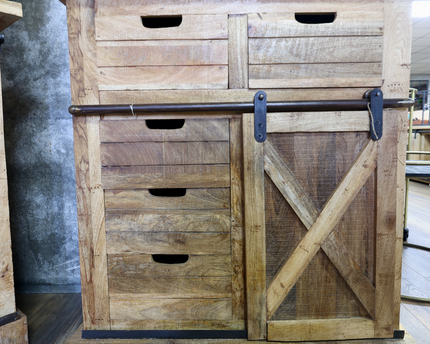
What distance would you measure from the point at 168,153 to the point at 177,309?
0.71 meters

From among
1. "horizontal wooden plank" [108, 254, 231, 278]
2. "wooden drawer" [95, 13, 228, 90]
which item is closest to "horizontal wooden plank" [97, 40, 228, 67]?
"wooden drawer" [95, 13, 228, 90]

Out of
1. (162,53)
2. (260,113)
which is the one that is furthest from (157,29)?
(260,113)

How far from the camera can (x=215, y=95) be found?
1.28m

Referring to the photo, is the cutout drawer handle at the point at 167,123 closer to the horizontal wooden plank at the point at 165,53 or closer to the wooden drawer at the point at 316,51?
the horizontal wooden plank at the point at 165,53

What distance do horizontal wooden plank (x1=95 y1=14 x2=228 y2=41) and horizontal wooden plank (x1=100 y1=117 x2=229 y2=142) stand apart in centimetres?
36

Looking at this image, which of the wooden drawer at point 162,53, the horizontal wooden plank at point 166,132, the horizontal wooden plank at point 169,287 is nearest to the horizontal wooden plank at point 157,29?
the wooden drawer at point 162,53

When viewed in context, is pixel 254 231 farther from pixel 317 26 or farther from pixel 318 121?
pixel 317 26

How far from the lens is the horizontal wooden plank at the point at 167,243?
1321mm

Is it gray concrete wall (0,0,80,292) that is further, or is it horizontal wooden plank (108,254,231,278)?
gray concrete wall (0,0,80,292)

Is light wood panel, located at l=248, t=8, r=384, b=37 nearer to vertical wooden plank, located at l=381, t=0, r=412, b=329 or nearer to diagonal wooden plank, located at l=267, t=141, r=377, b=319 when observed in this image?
vertical wooden plank, located at l=381, t=0, r=412, b=329

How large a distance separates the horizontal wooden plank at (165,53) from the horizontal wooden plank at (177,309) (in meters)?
1.06

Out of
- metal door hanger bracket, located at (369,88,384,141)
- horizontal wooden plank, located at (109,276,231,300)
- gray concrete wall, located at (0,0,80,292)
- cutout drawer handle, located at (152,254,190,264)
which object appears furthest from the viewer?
gray concrete wall, located at (0,0,80,292)

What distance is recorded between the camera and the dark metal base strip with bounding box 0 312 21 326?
1.25 metres

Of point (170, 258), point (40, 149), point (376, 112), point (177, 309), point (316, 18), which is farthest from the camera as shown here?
point (40, 149)
